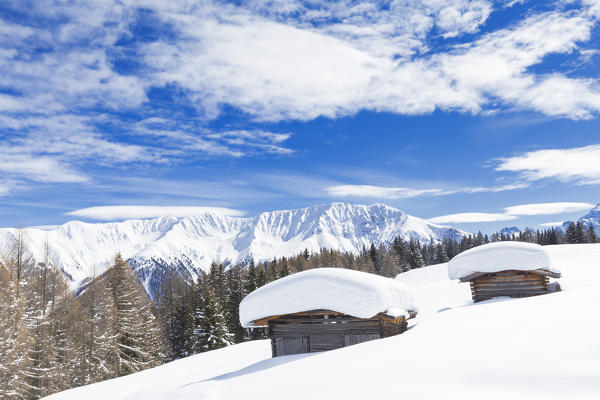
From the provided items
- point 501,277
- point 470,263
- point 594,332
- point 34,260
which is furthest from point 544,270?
point 34,260

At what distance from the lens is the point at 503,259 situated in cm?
2178

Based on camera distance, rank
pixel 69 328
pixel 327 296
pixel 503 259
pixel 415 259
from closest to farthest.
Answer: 1. pixel 327 296
2. pixel 503 259
3. pixel 69 328
4. pixel 415 259

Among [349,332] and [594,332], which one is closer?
[594,332]

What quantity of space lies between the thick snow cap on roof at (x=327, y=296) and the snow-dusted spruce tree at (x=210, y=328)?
25.4 metres

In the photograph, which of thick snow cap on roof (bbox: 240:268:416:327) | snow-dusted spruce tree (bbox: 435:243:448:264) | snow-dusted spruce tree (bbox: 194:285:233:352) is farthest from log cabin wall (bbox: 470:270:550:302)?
snow-dusted spruce tree (bbox: 435:243:448:264)

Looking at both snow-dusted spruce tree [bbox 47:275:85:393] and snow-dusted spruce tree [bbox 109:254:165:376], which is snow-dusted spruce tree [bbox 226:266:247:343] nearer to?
snow-dusted spruce tree [bbox 109:254:165:376]

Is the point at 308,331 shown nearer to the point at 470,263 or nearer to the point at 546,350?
the point at 546,350

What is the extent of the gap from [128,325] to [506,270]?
2796cm

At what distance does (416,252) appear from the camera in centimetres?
9325

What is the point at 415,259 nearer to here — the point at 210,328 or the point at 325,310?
the point at 210,328

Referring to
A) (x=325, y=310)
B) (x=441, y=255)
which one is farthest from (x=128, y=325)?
(x=441, y=255)

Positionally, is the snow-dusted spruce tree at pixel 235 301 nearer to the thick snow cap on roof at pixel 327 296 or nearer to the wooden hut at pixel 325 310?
the wooden hut at pixel 325 310

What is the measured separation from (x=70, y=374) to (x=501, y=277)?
31071 mm

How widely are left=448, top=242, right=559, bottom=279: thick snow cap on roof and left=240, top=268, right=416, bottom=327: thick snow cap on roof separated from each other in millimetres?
8576
